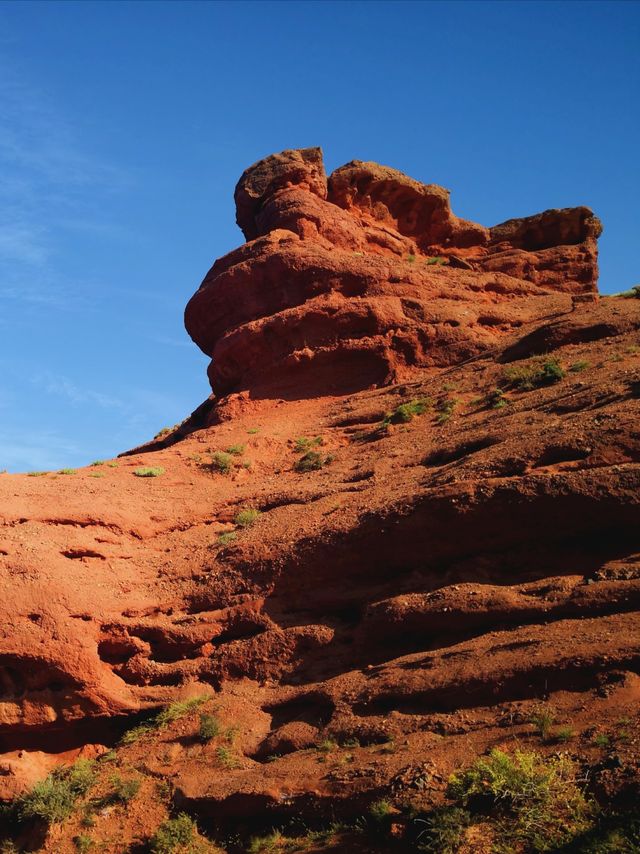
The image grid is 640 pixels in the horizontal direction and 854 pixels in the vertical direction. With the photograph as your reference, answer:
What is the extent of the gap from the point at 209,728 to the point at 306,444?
30.0 ft

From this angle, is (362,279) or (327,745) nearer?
(327,745)

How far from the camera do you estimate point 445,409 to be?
1953 centimetres

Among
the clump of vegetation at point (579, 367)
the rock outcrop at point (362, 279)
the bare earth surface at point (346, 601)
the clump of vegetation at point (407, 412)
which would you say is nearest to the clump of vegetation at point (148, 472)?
the bare earth surface at point (346, 601)

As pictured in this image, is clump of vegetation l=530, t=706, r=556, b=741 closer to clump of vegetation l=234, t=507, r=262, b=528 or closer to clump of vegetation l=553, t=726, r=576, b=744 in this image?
clump of vegetation l=553, t=726, r=576, b=744

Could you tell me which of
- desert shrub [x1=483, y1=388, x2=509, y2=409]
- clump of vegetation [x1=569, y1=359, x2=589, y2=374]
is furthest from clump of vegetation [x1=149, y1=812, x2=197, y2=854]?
clump of vegetation [x1=569, y1=359, x2=589, y2=374]

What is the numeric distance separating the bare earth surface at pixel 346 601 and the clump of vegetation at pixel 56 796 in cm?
24

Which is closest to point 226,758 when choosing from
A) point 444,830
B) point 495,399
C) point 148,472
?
point 444,830

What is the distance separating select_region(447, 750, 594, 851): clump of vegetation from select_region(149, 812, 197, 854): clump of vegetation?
4.18 m

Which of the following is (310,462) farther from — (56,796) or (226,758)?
(56,796)

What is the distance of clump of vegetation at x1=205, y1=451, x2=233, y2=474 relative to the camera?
2012 centimetres

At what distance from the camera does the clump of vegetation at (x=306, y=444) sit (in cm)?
2048

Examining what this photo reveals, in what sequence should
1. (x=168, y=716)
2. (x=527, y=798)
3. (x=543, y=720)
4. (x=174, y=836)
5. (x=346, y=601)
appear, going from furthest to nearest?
(x=346, y=601) → (x=168, y=716) → (x=174, y=836) → (x=543, y=720) → (x=527, y=798)

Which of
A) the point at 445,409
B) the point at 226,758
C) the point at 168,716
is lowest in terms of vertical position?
the point at 226,758

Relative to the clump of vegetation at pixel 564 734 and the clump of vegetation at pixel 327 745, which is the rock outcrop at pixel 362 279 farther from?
the clump of vegetation at pixel 564 734
